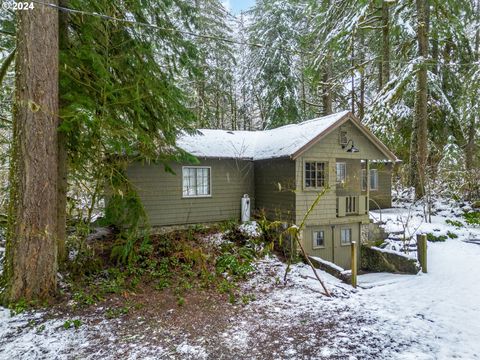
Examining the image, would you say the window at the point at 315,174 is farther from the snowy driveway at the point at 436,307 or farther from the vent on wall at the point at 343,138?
the snowy driveway at the point at 436,307

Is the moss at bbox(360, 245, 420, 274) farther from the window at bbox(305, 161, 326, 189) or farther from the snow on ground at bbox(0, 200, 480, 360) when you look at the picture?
the window at bbox(305, 161, 326, 189)

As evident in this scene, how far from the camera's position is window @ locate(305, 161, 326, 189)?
33.1 feet

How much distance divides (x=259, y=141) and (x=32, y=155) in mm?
8983

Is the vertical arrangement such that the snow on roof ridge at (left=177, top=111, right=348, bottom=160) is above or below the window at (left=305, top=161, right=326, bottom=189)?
above

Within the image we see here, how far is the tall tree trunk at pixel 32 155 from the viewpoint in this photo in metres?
4.93

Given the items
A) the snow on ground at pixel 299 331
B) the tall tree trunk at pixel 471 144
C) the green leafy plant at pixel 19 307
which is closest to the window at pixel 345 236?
the snow on ground at pixel 299 331

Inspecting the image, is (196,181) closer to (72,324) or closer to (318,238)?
(318,238)

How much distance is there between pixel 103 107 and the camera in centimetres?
537

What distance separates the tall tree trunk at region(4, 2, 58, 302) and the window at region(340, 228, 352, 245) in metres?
9.26

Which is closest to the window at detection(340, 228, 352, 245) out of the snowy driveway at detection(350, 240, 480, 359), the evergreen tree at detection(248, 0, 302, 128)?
the snowy driveway at detection(350, 240, 480, 359)

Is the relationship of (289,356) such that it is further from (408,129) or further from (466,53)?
(466,53)

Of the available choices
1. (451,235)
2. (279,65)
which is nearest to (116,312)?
(451,235)

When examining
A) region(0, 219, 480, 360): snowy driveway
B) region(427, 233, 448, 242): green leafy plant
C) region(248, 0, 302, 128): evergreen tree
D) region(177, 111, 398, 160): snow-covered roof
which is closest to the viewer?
region(0, 219, 480, 360): snowy driveway

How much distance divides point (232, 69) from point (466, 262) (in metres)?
16.9
